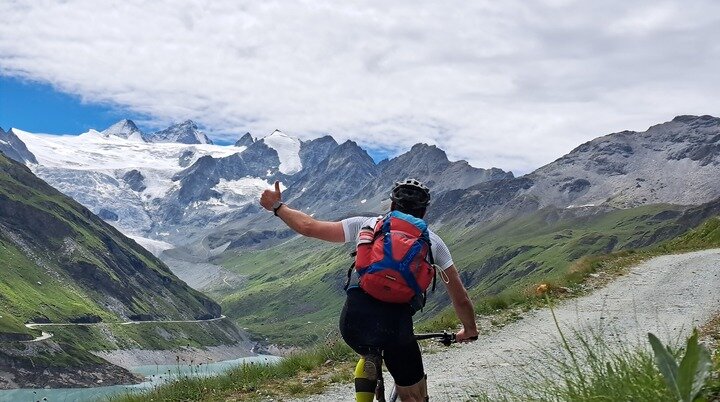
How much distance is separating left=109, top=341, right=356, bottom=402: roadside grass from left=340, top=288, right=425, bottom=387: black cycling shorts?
661 centimetres

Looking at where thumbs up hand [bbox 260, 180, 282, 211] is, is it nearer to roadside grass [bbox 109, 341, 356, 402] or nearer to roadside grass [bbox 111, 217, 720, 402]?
roadside grass [bbox 111, 217, 720, 402]

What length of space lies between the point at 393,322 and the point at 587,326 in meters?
6.11

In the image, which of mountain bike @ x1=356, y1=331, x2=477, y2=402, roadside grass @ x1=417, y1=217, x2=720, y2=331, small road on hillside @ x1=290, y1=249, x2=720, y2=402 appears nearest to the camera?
mountain bike @ x1=356, y1=331, x2=477, y2=402

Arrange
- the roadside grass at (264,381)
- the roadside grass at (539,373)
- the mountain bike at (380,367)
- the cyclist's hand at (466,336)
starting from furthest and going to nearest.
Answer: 1. the roadside grass at (264,381)
2. the cyclist's hand at (466,336)
3. the mountain bike at (380,367)
4. the roadside grass at (539,373)

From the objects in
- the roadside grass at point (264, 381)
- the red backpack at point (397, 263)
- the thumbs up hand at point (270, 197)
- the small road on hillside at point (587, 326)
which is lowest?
the roadside grass at point (264, 381)

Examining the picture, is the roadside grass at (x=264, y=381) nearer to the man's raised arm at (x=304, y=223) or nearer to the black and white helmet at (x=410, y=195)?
the man's raised arm at (x=304, y=223)

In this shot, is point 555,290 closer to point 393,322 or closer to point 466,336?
point 466,336

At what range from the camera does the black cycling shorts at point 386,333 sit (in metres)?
6.11

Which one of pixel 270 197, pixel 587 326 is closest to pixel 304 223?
pixel 270 197

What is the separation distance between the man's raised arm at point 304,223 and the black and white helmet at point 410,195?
689 mm

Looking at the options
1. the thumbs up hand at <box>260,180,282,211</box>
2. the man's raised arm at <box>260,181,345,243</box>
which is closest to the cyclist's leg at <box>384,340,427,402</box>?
the man's raised arm at <box>260,181,345,243</box>

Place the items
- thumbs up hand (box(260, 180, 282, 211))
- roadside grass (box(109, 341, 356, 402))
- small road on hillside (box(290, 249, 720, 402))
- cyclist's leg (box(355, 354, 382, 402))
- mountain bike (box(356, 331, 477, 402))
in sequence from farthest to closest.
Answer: roadside grass (box(109, 341, 356, 402)), small road on hillside (box(290, 249, 720, 402)), thumbs up hand (box(260, 180, 282, 211)), mountain bike (box(356, 331, 477, 402)), cyclist's leg (box(355, 354, 382, 402))

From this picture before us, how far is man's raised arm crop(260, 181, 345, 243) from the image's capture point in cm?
649

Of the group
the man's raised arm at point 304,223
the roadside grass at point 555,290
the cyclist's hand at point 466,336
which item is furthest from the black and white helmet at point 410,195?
the roadside grass at point 555,290
